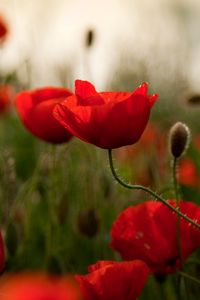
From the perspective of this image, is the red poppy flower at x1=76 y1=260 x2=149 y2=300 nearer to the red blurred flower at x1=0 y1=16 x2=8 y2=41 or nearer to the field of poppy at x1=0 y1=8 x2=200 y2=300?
the field of poppy at x1=0 y1=8 x2=200 y2=300

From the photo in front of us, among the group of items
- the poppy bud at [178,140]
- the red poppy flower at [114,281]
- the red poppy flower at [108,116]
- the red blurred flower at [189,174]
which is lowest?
the red poppy flower at [114,281]

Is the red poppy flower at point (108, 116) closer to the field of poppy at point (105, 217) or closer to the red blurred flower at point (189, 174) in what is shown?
the field of poppy at point (105, 217)

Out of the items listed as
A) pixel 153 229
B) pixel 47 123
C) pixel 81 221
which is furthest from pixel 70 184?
pixel 153 229

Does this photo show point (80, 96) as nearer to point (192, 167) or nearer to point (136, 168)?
point (192, 167)

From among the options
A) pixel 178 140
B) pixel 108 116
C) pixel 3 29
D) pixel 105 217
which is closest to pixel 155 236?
pixel 178 140

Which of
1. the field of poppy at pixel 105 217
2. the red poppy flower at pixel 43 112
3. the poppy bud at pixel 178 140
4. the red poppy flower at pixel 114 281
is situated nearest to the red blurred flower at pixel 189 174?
the field of poppy at pixel 105 217

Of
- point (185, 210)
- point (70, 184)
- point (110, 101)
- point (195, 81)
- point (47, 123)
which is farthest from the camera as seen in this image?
point (195, 81)

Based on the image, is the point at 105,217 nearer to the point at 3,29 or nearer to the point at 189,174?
the point at 189,174
